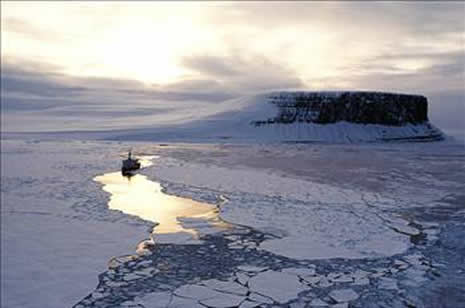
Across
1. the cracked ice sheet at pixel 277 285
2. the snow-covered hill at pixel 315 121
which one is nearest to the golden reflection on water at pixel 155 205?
the cracked ice sheet at pixel 277 285

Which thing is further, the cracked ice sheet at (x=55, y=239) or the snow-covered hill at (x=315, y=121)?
the snow-covered hill at (x=315, y=121)

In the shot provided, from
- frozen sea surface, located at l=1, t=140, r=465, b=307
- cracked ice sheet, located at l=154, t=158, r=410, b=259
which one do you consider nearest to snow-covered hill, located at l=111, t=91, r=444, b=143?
cracked ice sheet, located at l=154, t=158, r=410, b=259

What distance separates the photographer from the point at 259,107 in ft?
194

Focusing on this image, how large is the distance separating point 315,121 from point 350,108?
189 inches

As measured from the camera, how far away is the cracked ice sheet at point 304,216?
8.50 m

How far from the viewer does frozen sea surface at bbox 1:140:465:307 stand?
21.1ft

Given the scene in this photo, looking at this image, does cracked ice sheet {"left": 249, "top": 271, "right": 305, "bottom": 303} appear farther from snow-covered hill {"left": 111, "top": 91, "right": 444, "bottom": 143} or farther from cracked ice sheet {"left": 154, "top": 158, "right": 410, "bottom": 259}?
snow-covered hill {"left": 111, "top": 91, "right": 444, "bottom": 143}

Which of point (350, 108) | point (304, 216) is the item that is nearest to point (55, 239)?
point (304, 216)

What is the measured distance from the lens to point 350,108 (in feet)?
184

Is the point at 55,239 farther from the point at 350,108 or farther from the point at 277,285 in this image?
the point at 350,108

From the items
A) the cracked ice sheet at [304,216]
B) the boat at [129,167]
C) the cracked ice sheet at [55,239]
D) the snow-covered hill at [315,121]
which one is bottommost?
the cracked ice sheet at [55,239]

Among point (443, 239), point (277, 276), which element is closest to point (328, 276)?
point (277, 276)

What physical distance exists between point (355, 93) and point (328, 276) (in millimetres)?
53213

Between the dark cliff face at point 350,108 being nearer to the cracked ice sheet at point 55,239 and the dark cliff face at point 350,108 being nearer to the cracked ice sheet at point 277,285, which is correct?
the cracked ice sheet at point 55,239
